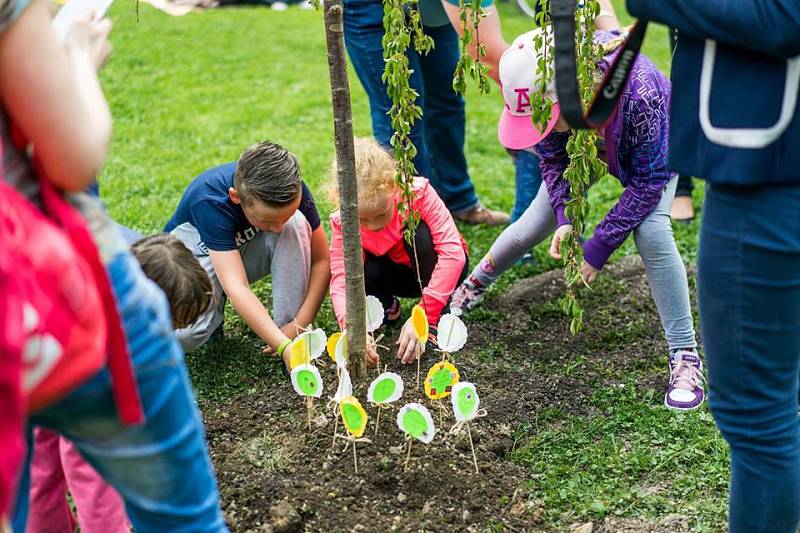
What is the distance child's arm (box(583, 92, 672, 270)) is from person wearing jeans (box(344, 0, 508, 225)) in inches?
42.9

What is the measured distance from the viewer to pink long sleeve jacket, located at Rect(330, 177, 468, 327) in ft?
10.1

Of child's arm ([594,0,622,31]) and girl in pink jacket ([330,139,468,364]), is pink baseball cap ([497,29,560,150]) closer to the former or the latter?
girl in pink jacket ([330,139,468,364])

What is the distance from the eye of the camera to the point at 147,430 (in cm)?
136

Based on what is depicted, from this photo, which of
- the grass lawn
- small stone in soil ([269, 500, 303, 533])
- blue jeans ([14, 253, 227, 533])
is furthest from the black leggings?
blue jeans ([14, 253, 227, 533])

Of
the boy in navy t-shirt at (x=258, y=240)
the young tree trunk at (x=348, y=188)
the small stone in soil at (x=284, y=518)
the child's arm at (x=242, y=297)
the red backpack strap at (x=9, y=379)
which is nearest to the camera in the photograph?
the red backpack strap at (x=9, y=379)

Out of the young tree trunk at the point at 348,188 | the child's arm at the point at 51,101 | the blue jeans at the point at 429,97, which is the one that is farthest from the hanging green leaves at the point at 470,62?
the child's arm at the point at 51,101

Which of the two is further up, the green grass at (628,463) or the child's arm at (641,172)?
the child's arm at (641,172)

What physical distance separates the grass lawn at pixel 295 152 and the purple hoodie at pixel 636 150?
0.50 meters

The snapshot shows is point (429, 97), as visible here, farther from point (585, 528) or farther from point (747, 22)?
point (747, 22)

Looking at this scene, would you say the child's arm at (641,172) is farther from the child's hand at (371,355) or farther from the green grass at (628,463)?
the child's hand at (371,355)

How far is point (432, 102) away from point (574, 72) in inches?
98.1

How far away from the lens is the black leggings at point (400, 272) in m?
3.21

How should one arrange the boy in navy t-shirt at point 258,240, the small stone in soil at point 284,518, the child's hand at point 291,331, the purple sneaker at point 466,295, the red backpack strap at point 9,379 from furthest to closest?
1. the purple sneaker at point 466,295
2. the child's hand at point 291,331
3. the boy in navy t-shirt at point 258,240
4. the small stone in soil at point 284,518
5. the red backpack strap at point 9,379

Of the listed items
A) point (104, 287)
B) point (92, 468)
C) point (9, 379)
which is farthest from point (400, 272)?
point (9, 379)
